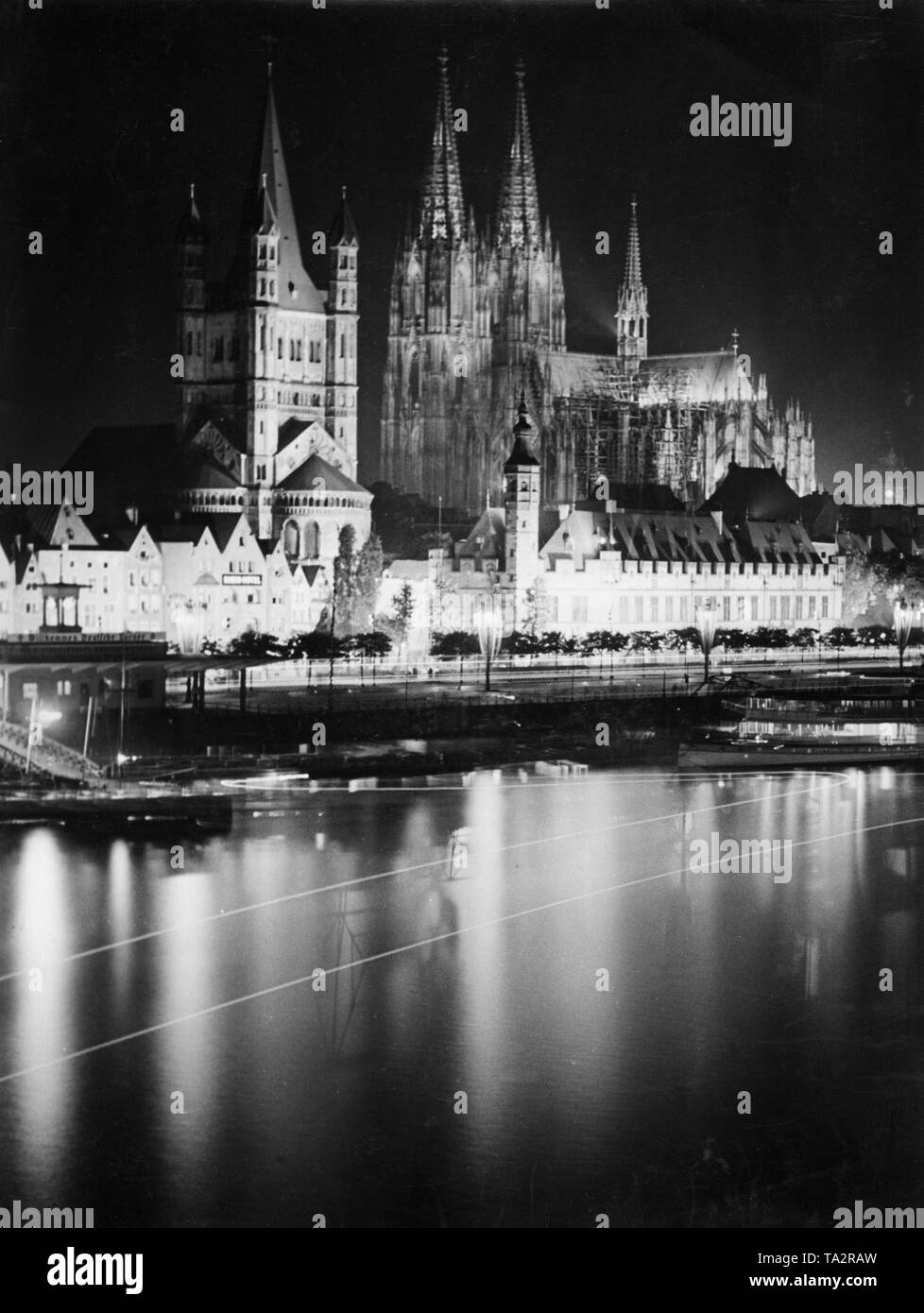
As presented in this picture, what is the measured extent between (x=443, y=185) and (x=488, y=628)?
5.45m

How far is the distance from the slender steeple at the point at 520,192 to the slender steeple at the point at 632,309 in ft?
1.83

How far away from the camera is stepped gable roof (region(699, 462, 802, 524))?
21039 millimetres

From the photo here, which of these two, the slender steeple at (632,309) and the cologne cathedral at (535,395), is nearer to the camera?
the slender steeple at (632,309)

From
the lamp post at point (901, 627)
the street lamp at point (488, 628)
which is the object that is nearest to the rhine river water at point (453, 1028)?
the street lamp at point (488, 628)

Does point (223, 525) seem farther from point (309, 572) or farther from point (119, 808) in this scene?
point (119, 808)

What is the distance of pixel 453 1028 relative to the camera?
627 cm

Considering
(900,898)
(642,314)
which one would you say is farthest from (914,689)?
(900,898)

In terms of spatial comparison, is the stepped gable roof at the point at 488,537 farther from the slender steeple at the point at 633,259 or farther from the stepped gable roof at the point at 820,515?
the slender steeple at the point at 633,259

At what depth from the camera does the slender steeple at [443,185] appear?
301 inches

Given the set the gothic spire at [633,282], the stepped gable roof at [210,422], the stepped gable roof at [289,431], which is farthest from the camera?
the stepped gable roof at [289,431]

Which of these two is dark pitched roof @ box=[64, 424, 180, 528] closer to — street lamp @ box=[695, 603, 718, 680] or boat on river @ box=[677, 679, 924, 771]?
boat on river @ box=[677, 679, 924, 771]

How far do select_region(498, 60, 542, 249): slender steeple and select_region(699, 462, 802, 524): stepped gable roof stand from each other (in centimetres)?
610

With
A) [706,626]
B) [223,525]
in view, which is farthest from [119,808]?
[706,626]
